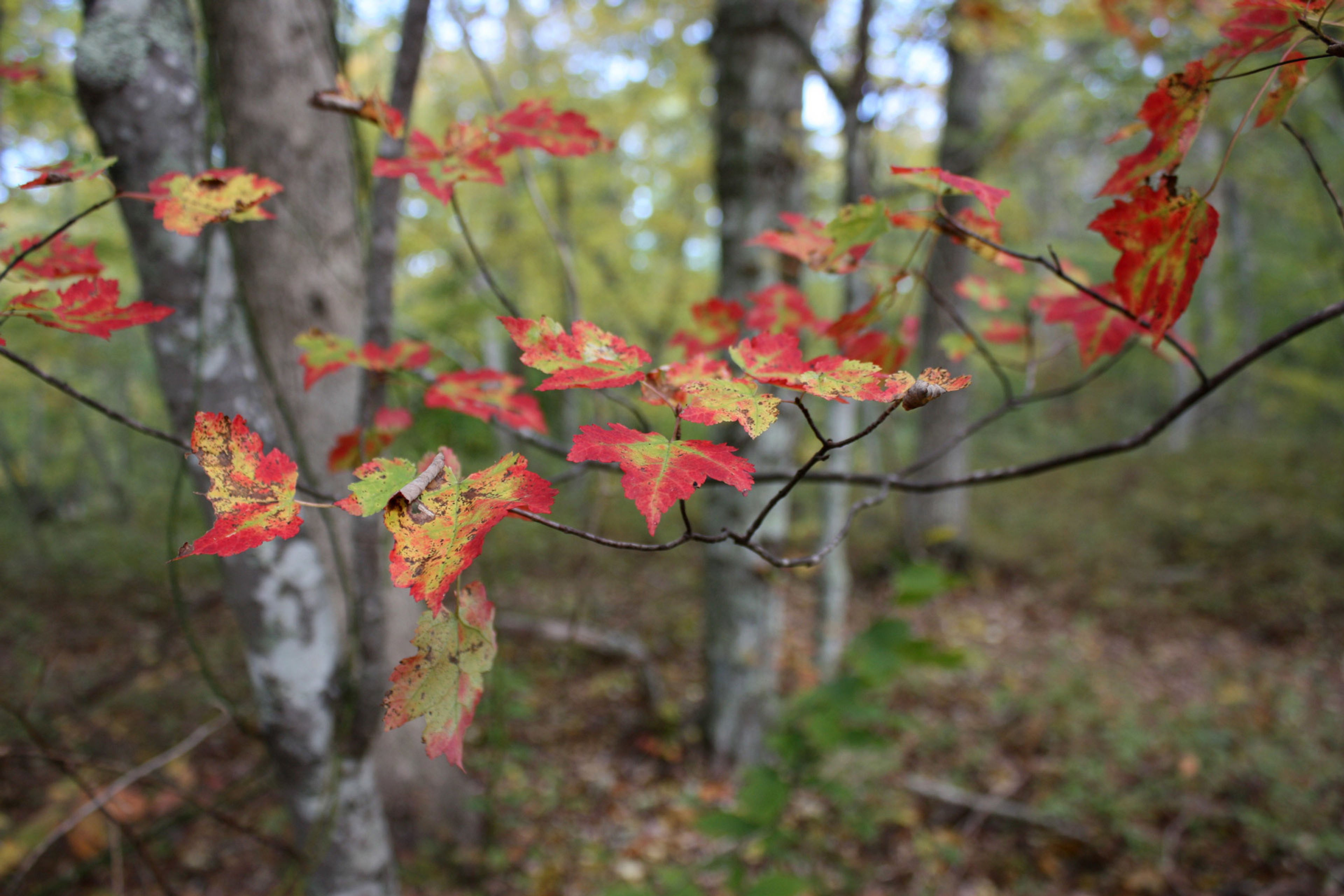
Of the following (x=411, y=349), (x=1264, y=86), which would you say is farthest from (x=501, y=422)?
(x=1264, y=86)

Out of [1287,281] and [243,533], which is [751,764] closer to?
[243,533]

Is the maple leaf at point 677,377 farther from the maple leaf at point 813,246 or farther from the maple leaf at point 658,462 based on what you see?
the maple leaf at point 813,246

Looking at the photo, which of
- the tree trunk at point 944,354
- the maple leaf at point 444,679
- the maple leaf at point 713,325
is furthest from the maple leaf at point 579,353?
the tree trunk at point 944,354

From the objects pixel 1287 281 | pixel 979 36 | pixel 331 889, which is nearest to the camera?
pixel 331 889

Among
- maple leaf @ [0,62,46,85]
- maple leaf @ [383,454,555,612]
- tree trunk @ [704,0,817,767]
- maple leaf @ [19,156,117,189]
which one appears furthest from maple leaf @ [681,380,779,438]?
tree trunk @ [704,0,817,767]

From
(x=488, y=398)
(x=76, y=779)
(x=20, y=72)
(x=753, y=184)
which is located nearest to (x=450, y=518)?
(x=488, y=398)

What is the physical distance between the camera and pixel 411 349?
121cm

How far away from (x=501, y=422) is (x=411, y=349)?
216 millimetres

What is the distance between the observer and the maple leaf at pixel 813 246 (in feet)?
3.43

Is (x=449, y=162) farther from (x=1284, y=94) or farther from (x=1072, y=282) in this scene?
(x=1284, y=94)

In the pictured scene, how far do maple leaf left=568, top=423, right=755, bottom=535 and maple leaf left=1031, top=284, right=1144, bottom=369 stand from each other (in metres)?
0.82

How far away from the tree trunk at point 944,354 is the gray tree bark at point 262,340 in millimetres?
4406

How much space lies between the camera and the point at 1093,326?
3.70ft

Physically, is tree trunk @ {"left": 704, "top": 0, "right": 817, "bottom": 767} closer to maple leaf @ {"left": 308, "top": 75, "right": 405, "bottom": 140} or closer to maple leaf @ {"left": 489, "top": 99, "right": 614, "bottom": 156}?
maple leaf @ {"left": 489, "top": 99, "right": 614, "bottom": 156}
